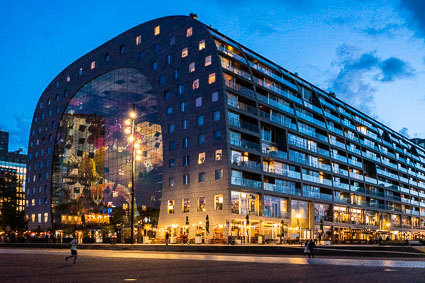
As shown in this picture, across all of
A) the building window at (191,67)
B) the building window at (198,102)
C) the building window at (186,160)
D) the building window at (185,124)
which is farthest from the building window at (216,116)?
the building window at (191,67)

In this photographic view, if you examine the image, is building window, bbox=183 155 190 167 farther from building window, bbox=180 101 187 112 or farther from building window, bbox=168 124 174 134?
building window, bbox=180 101 187 112

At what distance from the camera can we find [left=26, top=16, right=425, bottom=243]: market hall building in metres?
66.3

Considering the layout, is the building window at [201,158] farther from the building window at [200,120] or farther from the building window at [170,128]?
the building window at [170,128]

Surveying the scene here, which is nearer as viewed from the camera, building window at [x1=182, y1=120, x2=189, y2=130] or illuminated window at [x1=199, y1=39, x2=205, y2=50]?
illuminated window at [x1=199, y1=39, x2=205, y2=50]

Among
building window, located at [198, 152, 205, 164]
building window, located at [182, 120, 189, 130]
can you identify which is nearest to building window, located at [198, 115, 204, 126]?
building window, located at [182, 120, 189, 130]

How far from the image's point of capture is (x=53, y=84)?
10256 centimetres

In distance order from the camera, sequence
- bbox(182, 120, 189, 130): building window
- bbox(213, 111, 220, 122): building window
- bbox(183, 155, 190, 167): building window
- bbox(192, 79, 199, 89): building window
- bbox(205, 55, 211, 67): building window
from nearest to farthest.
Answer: bbox(213, 111, 220, 122): building window, bbox(205, 55, 211, 67): building window, bbox(183, 155, 190, 167): building window, bbox(192, 79, 199, 89): building window, bbox(182, 120, 189, 130): building window

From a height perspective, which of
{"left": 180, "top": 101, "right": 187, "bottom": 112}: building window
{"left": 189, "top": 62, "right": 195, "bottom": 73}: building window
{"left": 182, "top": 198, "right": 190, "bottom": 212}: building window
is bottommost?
{"left": 182, "top": 198, "right": 190, "bottom": 212}: building window

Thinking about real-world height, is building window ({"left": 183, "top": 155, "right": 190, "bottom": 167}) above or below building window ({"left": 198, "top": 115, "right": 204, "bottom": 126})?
below

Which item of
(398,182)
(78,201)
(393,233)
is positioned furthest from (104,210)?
(398,182)

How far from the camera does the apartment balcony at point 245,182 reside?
63.7 meters

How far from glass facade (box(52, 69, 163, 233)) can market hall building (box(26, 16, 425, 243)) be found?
0.72 feet

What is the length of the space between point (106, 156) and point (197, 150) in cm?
2345

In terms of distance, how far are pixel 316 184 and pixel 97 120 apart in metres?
Answer: 41.6
